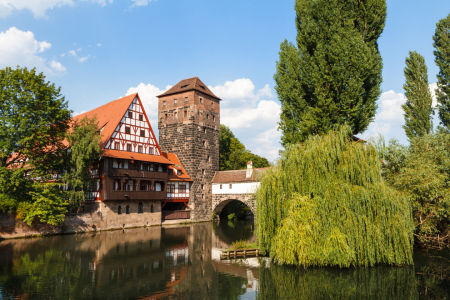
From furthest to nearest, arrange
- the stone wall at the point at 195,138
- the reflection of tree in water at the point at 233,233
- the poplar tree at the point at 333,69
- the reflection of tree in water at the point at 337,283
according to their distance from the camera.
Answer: the stone wall at the point at 195,138
the reflection of tree in water at the point at 233,233
the poplar tree at the point at 333,69
the reflection of tree in water at the point at 337,283

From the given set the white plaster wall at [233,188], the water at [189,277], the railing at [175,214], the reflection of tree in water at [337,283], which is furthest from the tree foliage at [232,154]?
the reflection of tree in water at [337,283]

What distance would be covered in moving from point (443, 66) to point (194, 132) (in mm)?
26632

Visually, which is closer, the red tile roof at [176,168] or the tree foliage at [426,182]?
the tree foliage at [426,182]

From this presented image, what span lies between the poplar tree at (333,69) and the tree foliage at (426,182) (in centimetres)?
345

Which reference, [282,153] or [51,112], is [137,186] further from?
[282,153]

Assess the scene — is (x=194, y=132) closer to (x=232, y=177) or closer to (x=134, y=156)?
(x=232, y=177)

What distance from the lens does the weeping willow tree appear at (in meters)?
13.7

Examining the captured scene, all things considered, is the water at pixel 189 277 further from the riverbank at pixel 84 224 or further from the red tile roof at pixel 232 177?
the red tile roof at pixel 232 177

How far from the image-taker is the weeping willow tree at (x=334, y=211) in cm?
1373

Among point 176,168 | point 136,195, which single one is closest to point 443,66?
point 176,168

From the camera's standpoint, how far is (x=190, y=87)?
40781mm

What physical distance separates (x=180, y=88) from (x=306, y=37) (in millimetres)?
22069

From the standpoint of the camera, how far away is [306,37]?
23750mm

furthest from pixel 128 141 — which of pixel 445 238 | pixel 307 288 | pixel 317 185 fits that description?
pixel 445 238
